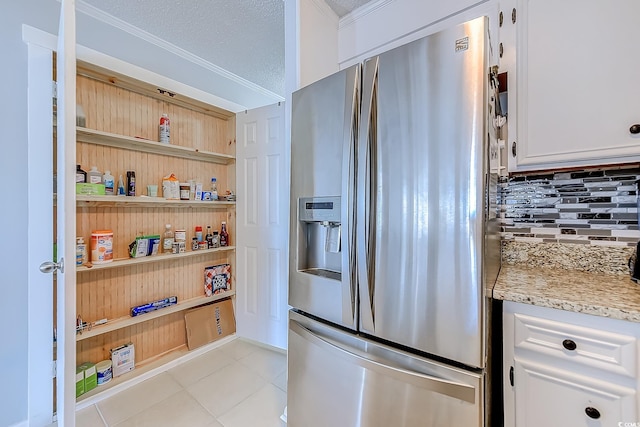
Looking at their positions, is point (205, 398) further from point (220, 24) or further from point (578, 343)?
point (220, 24)

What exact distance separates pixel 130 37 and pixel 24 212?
1382mm

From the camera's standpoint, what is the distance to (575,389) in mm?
835

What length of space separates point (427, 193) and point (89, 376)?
2.30m

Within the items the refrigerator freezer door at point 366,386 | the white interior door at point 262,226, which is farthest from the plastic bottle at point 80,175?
the refrigerator freezer door at point 366,386

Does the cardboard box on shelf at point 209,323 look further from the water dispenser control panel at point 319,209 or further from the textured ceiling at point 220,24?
the textured ceiling at point 220,24

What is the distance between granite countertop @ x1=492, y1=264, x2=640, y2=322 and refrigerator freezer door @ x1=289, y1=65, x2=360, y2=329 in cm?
56

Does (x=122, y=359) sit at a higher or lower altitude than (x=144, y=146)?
lower

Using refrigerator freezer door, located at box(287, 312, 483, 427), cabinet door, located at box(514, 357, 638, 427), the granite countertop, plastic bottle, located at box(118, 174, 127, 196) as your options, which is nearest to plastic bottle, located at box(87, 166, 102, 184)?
plastic bottle, located at box(118, 174, 127, 196)

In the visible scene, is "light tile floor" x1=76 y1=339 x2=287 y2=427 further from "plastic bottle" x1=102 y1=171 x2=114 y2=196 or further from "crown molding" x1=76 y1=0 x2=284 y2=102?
"crown molding" x1=76 y1=0 x2=284 y2=102

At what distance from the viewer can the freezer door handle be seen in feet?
2.68

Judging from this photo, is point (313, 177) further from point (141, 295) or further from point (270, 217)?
point (141, 295)

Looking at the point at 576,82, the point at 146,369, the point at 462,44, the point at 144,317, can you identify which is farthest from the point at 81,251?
the point at 576,82

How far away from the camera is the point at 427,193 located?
2.87ft

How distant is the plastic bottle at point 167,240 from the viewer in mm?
2166
